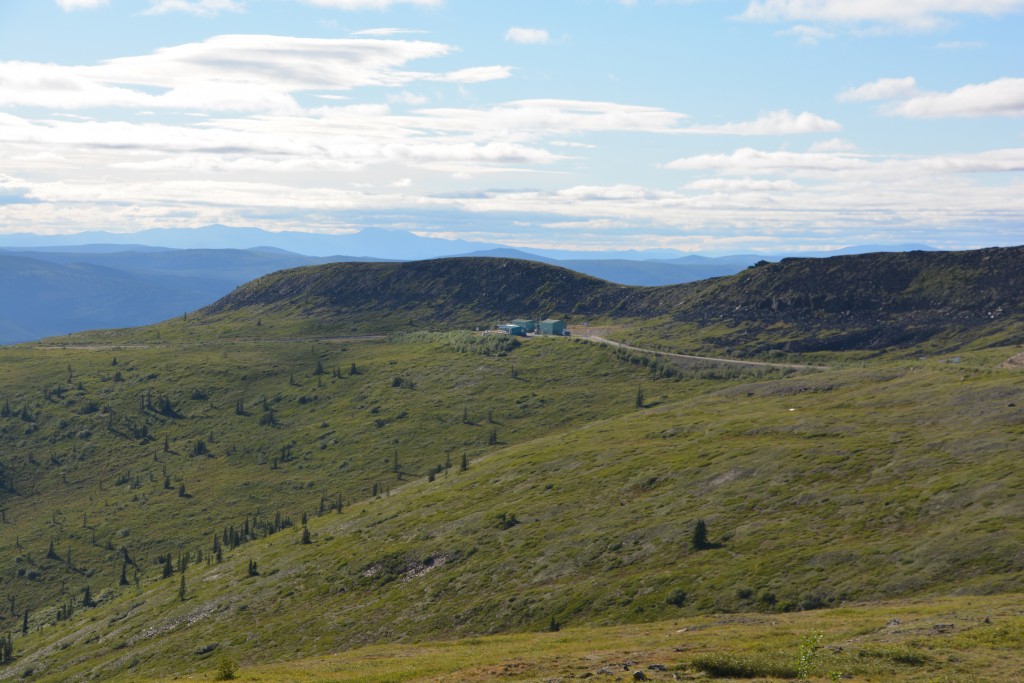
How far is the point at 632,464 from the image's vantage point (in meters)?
117

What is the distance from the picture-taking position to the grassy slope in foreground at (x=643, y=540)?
72.9 meters

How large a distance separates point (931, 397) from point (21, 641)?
5277 inches

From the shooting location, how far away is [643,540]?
88.8m

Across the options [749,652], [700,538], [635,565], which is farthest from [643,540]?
[749,652]

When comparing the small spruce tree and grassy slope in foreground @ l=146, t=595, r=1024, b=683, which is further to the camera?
the small spruce tree

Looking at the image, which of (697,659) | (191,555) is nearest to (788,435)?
(697,659)

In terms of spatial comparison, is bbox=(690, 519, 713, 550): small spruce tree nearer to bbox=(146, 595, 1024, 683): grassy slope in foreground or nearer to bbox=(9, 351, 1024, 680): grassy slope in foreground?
bbox=(9, 351, 1024, 680): grassy slope in foreground

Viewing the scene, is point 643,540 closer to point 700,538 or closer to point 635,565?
point 635,565

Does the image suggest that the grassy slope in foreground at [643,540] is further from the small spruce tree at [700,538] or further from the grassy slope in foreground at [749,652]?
the grassy slope in foreground at [749,652]

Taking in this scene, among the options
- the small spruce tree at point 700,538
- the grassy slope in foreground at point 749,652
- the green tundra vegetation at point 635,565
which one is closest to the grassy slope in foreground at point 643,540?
the green tundra vegetation at point 635,565

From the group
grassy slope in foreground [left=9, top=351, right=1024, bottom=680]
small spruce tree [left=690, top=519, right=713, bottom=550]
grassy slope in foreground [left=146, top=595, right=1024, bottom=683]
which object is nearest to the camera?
grassy slope in foreground [left=146, top=595, right=1024, bottom=683]

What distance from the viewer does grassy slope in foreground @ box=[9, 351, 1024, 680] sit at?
72.9 m

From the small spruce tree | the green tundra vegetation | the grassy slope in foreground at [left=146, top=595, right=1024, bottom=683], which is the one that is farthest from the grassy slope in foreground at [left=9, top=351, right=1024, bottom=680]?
the grassy slope in foreground at [left=146, top=595, right=1024, bottom=683]

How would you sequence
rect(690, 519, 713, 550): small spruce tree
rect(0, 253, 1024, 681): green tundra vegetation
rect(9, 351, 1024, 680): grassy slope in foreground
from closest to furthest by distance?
rect(0, 253, 1024, 681): green tundra vegetation
rect(9, 351, 1024, 680): grassy slope in foreground
rect(690, 519, 713, 550): small spruce tree
